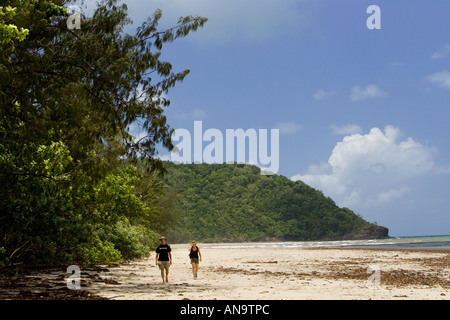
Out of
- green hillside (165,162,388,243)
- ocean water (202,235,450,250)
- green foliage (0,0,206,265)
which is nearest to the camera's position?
A: green foliage (0,0,206,265)

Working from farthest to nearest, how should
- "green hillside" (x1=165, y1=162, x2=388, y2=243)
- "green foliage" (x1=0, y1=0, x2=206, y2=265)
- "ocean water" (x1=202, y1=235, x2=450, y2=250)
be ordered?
"green hillside" (x1=165, y1=162, x2=388, y2=243)
"ocean water" (x1=202, y1=235, x2=450, y2=250)
"green foliage" (x1=0, y1=0, x2=206, y2=265)

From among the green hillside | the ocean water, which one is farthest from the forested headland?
the green hillside

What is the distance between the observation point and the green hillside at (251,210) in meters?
138

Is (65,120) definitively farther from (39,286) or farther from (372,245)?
(372,245)

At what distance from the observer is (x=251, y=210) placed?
146 metres

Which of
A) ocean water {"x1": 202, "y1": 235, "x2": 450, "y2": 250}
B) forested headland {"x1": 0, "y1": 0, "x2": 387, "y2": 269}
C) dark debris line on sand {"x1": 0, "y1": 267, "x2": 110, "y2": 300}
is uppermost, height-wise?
forested headland {"x1": 0, "y1": 0, "x2": 387, "y2": 269}

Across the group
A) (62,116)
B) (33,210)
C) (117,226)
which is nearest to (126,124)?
(62,116)

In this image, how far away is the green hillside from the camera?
452 ft

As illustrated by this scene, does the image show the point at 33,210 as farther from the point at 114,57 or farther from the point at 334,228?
the point at 334,228

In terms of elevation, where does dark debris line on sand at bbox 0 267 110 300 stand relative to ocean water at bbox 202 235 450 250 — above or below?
above

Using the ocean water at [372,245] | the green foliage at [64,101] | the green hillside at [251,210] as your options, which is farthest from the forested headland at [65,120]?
the green hillside at [251,210]

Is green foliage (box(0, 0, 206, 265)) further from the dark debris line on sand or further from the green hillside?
the green hillside

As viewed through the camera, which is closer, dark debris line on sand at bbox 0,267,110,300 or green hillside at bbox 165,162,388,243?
dark debris line on sand at bbox 0,267,110,300

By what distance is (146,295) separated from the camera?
1260cm
